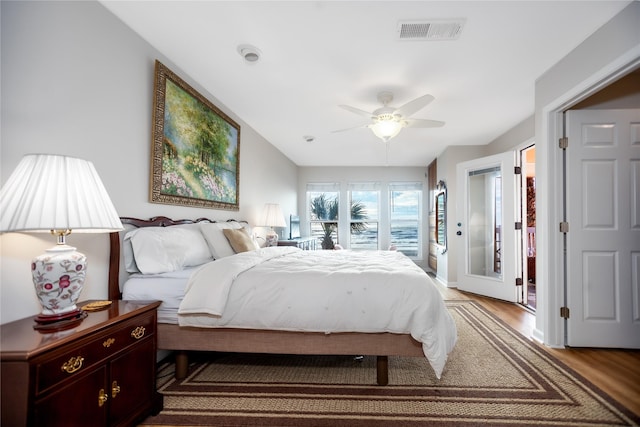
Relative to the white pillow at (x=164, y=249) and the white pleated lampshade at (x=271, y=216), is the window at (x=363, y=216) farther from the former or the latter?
the white pillow at (x=164, y=249)

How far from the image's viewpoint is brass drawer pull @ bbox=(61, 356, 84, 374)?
1.13 meters

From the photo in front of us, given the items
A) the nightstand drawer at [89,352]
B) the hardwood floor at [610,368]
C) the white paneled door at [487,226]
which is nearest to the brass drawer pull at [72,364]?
the nightstand drawer at [89,352]

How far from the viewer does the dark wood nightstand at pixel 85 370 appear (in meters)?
1.00

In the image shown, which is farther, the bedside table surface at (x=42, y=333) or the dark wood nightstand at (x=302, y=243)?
the dark wood nightstand at (x=302, y=243)

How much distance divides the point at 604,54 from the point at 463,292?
360cm

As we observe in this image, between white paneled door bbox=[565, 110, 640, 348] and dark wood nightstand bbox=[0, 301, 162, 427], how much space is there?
327cm

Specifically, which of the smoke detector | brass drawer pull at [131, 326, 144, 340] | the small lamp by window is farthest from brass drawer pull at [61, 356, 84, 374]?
the small lamp by window

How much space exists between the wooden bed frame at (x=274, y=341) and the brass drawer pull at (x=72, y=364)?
2.59 ft

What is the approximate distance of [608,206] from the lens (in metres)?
2.52

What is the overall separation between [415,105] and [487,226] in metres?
2.86

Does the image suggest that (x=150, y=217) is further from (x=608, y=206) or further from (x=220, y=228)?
(x=608, y=206)

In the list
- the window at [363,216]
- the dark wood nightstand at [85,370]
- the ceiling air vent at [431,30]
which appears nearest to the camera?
the dark wood nightstand at [85,370]

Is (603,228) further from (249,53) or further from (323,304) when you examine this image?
(249,53)

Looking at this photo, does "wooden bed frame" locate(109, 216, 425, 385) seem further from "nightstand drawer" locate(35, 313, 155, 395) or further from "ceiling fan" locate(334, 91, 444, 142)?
"ceiling fan" locate(334, 91, 444, 142)
